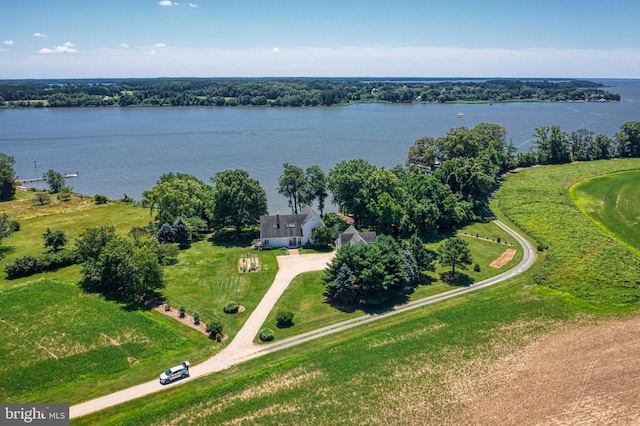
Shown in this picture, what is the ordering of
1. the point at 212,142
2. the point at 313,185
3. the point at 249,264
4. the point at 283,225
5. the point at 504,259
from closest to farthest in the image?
the point at 249,264
the point at 504,259
the point at 283,225
the point at 313,185
the point at 212,142

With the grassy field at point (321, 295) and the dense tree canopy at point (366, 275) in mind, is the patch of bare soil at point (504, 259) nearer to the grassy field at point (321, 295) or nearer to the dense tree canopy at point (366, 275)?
the grassy field at point (321, 295)

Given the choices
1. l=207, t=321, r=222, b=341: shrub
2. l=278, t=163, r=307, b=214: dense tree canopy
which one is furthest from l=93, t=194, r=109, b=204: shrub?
l=207, t=321, r=222, b=341: shrub

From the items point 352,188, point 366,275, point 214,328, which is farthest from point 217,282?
point 352,188

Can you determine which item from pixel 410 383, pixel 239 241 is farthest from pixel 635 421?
pixel 239 241

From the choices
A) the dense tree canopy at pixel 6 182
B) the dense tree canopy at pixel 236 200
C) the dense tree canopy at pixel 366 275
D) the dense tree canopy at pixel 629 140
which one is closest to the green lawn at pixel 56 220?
the dense tree canopy at pixel 6 182

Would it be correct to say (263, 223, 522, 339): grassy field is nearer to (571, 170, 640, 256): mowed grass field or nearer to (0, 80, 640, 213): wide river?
(571, 170, 640, 256): mowed grass field

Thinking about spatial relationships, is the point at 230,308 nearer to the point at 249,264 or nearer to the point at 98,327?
the point at 249,264
